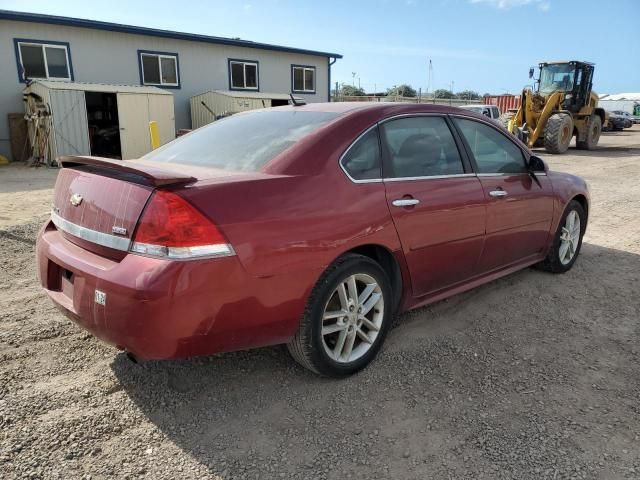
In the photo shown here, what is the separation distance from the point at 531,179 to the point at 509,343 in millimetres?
1499

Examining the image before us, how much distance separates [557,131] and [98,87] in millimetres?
14820

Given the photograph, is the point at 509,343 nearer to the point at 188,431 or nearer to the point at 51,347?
the point at 188,431

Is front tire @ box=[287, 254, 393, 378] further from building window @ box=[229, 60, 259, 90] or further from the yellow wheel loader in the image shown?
building window @ box=[229, 60, 259, 90]

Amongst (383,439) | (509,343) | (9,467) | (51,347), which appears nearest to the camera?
(9,467)

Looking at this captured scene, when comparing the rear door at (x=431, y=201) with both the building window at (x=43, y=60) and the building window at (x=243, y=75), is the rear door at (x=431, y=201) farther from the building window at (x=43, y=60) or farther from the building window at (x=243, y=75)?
the building window at (x=243, y=75)

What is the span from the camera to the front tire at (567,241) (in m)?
4.61

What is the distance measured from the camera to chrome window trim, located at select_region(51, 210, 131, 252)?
2326 mm

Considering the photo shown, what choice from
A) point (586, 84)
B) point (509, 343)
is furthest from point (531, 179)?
point (586, 84)

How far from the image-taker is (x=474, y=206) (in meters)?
3.49

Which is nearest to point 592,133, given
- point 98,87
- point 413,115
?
point 98,87

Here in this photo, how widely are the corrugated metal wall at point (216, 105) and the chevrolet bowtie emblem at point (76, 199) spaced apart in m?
14.7

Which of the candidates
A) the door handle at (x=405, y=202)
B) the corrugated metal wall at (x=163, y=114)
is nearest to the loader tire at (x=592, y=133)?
the corrugated metal wall at (x=163, y=114)

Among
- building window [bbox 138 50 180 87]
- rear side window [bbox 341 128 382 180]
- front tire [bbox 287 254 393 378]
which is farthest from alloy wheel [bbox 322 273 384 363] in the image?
building window [bbox 138 50 180 87]

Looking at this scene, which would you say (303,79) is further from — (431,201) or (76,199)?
(76,199)
